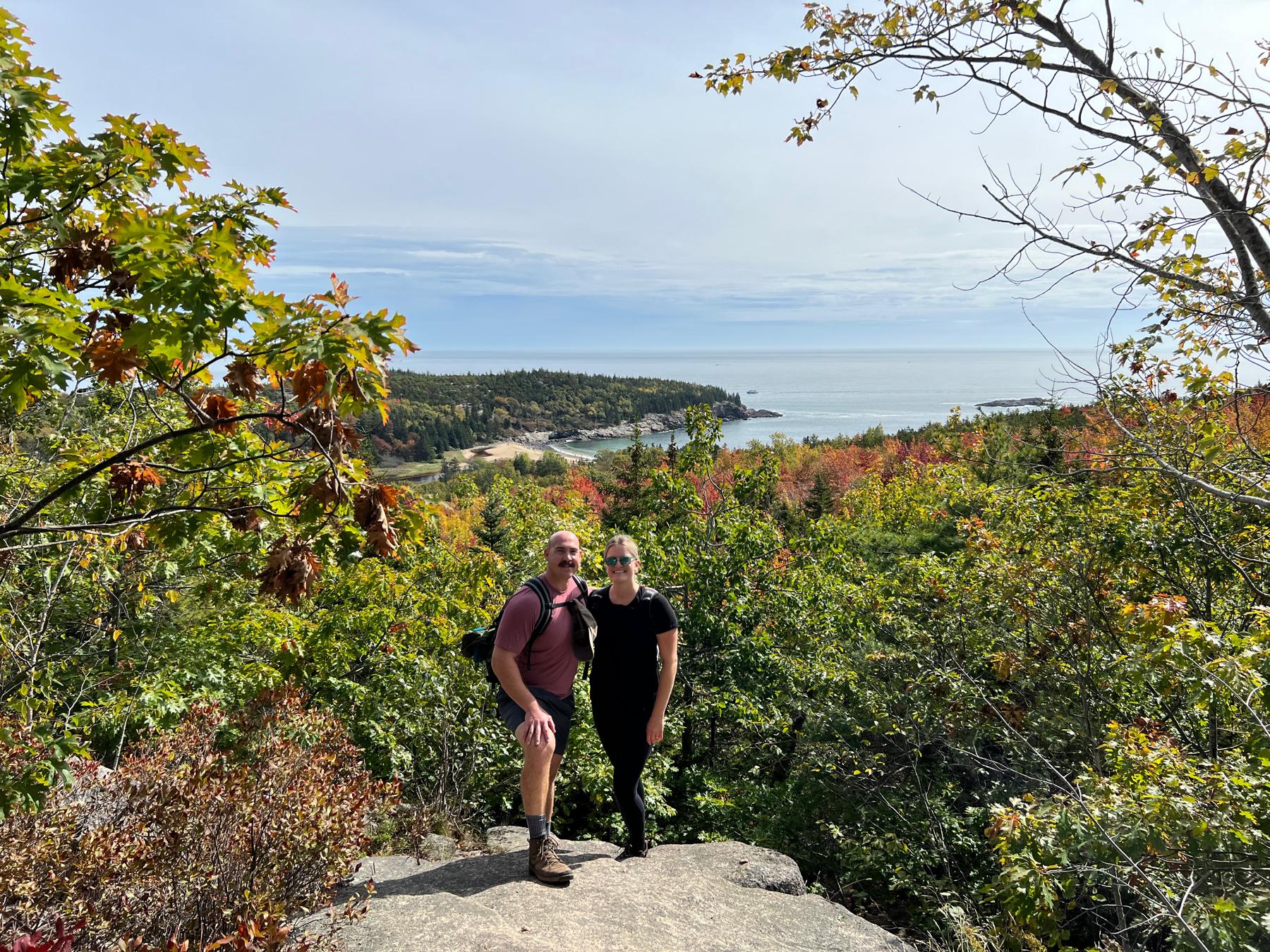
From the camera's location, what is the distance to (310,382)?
272 cm

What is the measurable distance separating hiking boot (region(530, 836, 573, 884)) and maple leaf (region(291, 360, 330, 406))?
319cm

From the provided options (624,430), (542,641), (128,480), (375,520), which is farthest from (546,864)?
(624,430)

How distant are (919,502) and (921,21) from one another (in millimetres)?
20920

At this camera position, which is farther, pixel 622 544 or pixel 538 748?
pixel 622 544

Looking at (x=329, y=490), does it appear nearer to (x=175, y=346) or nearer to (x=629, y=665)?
(x=175, y=346)

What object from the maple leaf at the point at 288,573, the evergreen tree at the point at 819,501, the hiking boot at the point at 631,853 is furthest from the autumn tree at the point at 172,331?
the evergreen tree at the point at 819,501

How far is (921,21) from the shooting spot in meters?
4.69

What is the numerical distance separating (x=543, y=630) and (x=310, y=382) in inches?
86.7

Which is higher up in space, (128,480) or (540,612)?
(128,480)

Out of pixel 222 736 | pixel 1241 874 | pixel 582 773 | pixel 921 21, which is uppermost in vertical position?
pixel 921 21

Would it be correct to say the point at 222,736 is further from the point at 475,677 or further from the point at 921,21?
the point at 921,21

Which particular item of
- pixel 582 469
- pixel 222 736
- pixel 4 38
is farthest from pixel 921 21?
pixel 582 469

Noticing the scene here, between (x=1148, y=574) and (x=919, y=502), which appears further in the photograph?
(x=919, y=502)

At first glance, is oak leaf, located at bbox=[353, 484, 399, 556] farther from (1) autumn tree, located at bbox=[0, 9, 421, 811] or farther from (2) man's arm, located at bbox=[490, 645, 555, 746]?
(2) man's arm, located at bbox=[490, 645, 555, 746]
